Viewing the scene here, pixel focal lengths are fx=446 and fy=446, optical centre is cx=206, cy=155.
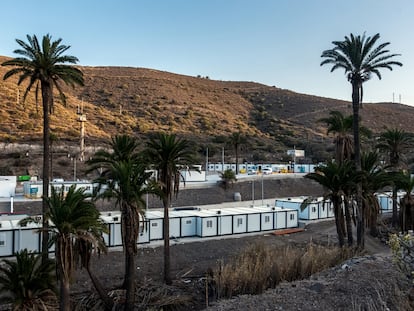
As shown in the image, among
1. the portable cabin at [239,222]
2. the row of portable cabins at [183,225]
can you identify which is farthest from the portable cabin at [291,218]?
the portable cabin at [239,222]

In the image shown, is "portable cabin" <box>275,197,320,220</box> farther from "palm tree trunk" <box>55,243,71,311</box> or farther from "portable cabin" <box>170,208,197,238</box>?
"palm tree trunk" <box>55,243,71,311</box>

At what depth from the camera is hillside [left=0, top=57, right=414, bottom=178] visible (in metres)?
88.8

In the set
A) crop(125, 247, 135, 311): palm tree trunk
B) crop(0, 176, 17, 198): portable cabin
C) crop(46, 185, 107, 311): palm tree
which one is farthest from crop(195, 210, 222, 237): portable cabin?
crop(0, 176, 17, 198): portable cabin

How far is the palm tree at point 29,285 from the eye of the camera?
789 inches

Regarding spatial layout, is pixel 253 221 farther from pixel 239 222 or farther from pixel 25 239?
pixel 25 239

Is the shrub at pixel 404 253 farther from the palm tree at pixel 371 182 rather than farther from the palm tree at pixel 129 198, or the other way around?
the palm tree at pixel 371 182

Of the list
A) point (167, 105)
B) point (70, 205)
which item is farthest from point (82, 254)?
point (167, 105)

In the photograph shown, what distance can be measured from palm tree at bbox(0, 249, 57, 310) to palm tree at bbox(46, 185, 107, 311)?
1583mm

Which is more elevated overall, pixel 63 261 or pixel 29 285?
pixel 63 261

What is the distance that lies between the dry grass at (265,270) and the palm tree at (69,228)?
9010 mm

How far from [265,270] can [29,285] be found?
521 inches

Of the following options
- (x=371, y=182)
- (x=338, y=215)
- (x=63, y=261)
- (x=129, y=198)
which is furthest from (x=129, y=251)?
(x=371, y=182)

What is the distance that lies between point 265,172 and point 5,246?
168ft

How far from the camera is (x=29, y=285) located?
806 inches
